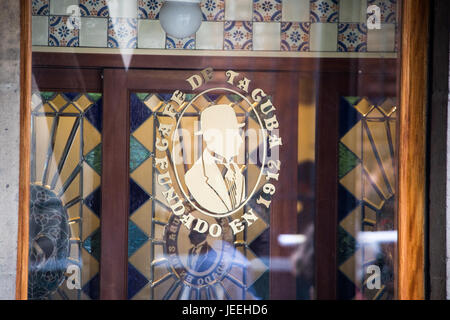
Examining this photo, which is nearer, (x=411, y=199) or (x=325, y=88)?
(x=411, y=199)

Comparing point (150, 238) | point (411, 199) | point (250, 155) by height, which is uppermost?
point (250, 155)

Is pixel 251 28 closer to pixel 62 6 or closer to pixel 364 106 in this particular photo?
pixel 364 106

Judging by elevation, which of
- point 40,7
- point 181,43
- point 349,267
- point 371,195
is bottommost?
point 349,267

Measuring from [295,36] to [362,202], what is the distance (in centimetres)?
86

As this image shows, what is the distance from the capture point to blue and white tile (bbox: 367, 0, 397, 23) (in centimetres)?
245

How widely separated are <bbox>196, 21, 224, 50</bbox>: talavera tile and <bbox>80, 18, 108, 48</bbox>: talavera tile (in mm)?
450

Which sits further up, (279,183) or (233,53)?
(233,53)

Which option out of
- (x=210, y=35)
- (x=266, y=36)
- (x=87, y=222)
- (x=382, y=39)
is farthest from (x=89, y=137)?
(x=382, y=39)

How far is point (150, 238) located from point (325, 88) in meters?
1.11

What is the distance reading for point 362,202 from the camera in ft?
8.29

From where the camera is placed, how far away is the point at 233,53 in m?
2.50

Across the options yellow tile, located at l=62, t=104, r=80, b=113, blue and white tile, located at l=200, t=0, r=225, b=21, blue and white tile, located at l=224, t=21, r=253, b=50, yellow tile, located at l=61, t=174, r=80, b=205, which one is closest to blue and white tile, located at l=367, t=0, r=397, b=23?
blue and white tile, located at l=224, t=21, r=253, b=50

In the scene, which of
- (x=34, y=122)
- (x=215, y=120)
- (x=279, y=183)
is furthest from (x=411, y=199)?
(x=34, y=122)
